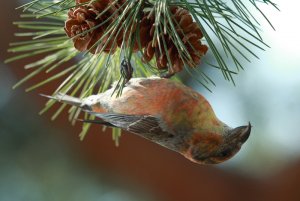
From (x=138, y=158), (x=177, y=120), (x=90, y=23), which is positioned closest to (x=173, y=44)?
(x=90, y=23)

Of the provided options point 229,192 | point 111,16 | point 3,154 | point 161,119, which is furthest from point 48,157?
point 111,16

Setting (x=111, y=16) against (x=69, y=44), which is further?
(x=69, y=44)

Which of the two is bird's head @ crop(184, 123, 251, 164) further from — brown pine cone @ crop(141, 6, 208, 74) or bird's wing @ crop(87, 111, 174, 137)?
brown pine cone @ crop(141, 6, 208, 74)

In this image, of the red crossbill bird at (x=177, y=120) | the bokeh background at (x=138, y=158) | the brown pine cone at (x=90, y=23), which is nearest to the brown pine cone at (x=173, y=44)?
the brown pine cone at (x=90, y=23)

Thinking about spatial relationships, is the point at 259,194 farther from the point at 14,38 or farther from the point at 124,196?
the point at 14,38

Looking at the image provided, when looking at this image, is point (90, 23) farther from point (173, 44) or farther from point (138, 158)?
point (138, 158)
